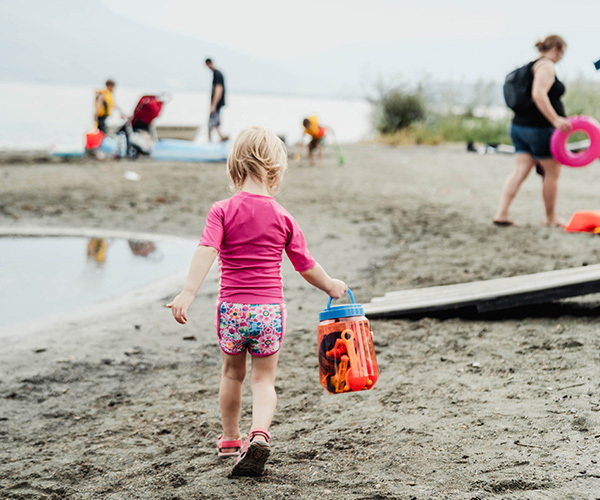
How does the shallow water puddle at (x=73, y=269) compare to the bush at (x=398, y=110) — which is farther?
the bush at (x=398, y=110)

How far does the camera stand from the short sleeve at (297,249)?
2934 millimetres

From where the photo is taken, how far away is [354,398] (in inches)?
147

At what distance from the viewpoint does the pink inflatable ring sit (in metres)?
7.27

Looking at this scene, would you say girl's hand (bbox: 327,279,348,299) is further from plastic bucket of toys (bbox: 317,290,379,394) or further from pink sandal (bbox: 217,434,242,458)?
pink sandal (bbox: 217,434,242,458)

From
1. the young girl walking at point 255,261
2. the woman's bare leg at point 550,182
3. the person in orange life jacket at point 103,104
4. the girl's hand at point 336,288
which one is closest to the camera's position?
the young girl walking at point 255,261

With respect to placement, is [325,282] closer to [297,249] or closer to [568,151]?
[297,249]

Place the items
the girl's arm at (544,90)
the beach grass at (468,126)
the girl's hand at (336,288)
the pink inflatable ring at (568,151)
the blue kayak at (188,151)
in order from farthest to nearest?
the beach grass at (468,126)
the blue kayak at (188,151)
the pink inflatable ring at (568,151)
the girl's arm at (544,90)
the girl's hand at (336,288)

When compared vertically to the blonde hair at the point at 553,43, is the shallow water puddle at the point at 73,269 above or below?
below

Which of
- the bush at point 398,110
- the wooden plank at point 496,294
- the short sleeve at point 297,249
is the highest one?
the bush at point 398,110

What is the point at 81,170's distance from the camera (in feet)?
43.8

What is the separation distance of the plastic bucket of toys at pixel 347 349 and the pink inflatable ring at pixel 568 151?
5032 mm

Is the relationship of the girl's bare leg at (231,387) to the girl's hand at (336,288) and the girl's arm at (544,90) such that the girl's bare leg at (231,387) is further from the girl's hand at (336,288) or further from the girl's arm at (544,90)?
the girl's arm at (544,90)

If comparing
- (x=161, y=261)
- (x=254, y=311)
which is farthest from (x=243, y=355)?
(x=161, y=261)

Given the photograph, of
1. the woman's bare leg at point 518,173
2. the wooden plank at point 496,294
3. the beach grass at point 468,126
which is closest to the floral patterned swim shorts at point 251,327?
the wooden plank at point 496,294
